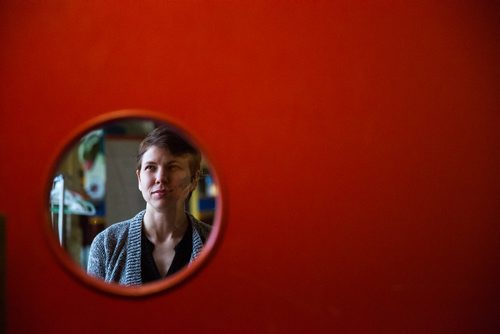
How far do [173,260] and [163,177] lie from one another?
28 centimetres

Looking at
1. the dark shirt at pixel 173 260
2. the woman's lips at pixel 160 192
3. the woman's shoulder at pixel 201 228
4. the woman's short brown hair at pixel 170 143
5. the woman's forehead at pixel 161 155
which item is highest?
the woman's short brown hair at pixel 170 143

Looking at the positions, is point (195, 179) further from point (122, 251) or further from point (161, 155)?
point (122, 251)

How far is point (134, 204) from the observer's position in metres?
2.15

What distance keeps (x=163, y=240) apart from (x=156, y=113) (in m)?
0.56

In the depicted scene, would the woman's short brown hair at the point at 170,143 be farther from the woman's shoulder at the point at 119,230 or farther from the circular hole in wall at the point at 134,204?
the woman's shoulder at the point at 119,230

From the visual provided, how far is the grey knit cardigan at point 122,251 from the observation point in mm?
1616

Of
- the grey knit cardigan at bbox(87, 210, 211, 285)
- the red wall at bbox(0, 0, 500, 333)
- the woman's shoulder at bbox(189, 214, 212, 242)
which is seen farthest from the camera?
the woman's shoulder at bbox(189, 214, 212, 242)

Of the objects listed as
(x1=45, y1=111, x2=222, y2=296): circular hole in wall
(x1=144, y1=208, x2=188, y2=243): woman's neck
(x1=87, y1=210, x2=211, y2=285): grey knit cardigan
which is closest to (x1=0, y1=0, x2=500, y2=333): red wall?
(x1=45, y1=111, x2=222, y2=296): circular hole in wall

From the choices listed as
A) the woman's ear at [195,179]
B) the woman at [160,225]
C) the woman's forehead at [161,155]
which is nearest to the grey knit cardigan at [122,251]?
the woman at [160,225]

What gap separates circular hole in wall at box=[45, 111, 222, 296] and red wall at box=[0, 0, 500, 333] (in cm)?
4

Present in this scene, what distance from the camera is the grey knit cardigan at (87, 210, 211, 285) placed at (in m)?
1.62

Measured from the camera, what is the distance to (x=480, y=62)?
4.77 ft

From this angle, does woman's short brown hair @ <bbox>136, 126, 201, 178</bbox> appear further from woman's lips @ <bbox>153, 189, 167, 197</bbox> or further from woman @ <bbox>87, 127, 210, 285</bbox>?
woman's lips @ <bbox>153, 189, 167, 197</bbox>

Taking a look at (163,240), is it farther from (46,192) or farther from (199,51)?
(199,51)
